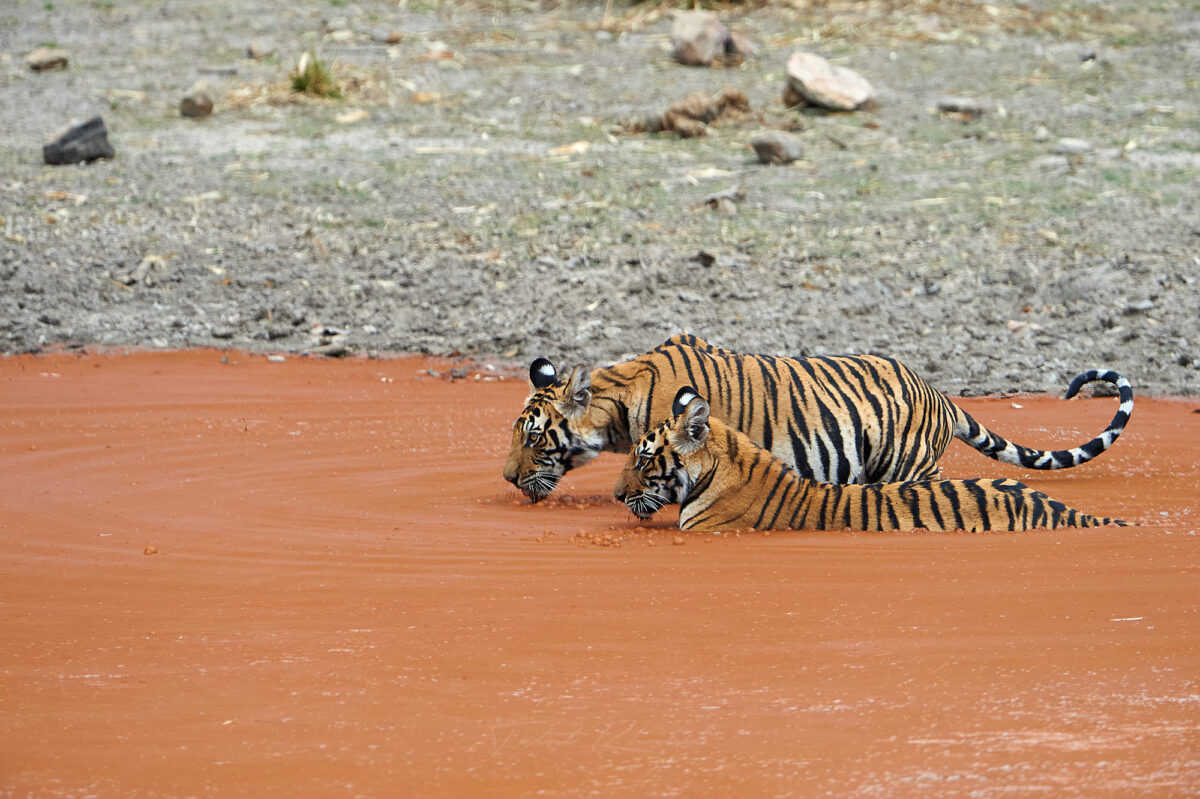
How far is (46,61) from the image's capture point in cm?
1859

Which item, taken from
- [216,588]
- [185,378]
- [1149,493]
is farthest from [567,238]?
[216,588]

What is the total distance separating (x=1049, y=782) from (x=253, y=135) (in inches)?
568

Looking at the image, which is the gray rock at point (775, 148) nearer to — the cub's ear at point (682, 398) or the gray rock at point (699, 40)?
the gray rock at point (699, 40)

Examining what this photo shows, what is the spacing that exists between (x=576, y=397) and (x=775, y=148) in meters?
8.58

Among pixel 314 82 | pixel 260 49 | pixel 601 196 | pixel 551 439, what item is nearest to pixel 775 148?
pixel 601 196

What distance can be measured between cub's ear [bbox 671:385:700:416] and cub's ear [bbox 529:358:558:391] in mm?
1135

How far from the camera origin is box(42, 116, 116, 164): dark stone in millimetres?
15516

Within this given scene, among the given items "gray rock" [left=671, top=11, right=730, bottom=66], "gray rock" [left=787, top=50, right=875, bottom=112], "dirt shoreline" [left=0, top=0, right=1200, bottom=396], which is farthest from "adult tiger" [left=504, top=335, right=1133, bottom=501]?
"gray rock" [left=671, top=11, right=730, bottom=66]

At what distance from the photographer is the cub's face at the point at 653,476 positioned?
22.1 feet

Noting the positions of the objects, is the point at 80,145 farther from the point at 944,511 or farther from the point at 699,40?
the point at 944,511

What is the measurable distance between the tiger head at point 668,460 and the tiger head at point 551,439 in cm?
58

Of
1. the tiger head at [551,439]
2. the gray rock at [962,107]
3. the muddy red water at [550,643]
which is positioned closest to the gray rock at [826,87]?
the gray rock at [962,107]

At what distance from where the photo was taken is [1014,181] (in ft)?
48.3

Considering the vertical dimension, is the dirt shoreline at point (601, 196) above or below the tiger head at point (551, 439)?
above
